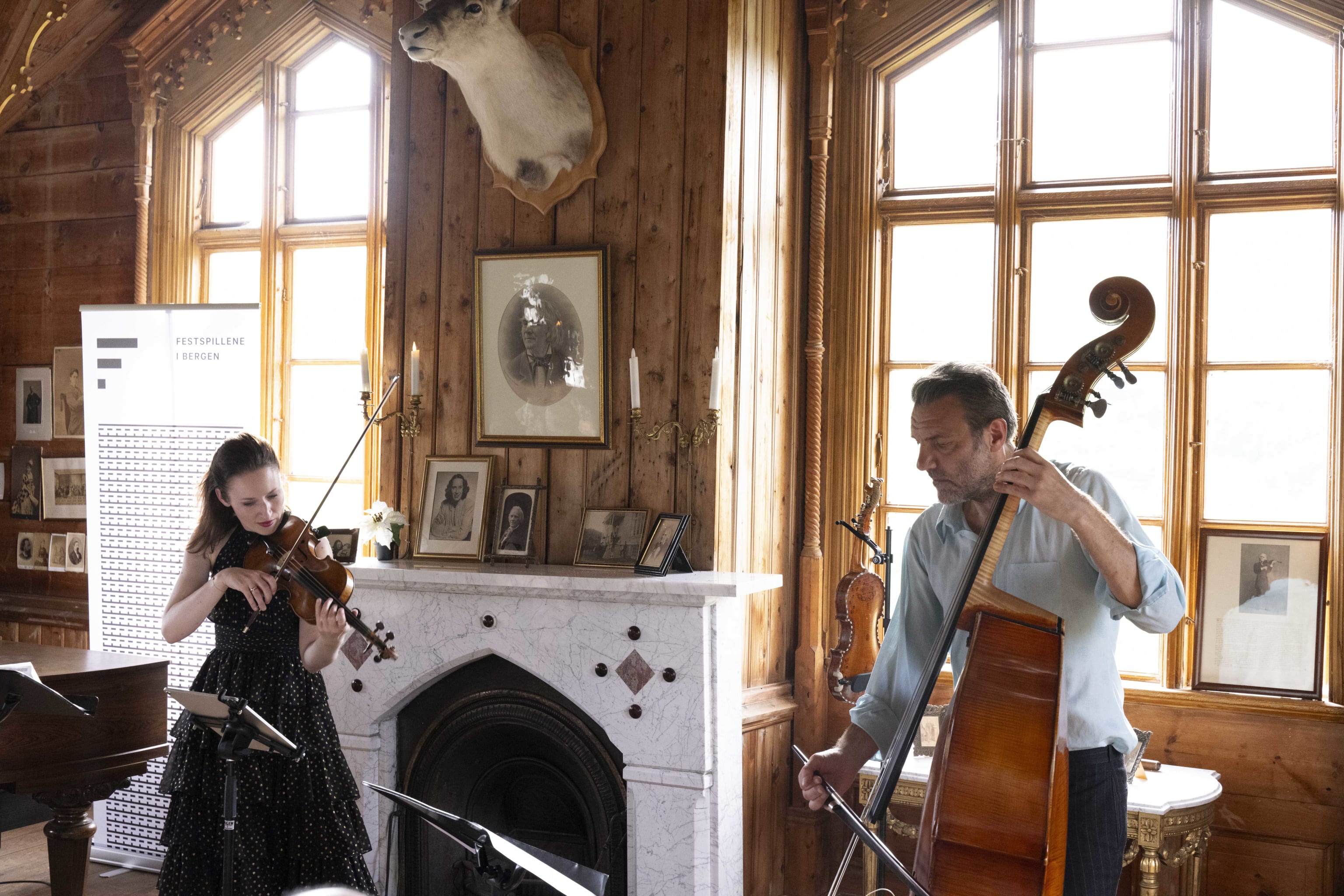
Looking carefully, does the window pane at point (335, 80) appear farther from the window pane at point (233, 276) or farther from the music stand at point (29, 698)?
the music stand at point (29, 698)

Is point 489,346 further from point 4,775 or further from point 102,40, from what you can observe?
point 102,40

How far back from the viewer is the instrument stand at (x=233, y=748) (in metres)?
2.45

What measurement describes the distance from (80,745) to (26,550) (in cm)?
232

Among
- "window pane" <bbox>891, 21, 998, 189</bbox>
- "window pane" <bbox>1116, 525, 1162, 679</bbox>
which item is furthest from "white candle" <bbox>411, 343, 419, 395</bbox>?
"window pane" <bbox>1116, 525, 1162, 679</bbox>

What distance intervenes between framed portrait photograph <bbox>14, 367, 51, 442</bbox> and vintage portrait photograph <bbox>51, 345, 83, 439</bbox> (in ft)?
0.10

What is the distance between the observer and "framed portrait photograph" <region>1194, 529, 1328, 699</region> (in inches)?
144

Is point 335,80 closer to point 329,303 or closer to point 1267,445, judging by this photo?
point 329,303

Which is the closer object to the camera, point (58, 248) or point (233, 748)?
point (233, 748)

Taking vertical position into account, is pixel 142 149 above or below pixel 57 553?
above

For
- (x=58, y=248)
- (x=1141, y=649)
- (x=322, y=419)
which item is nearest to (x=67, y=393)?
(x=58, y=248)

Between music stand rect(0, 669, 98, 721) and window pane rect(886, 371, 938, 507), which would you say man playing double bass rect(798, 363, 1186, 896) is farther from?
window pane rect(886, 371, 938, 507)

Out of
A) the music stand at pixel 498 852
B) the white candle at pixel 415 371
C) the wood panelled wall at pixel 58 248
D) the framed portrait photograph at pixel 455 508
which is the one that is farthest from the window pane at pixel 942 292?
the wood panelled wall at pixel 58 248

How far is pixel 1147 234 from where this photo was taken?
12.9ft

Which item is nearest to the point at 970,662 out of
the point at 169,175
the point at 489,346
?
the point at 489,346
